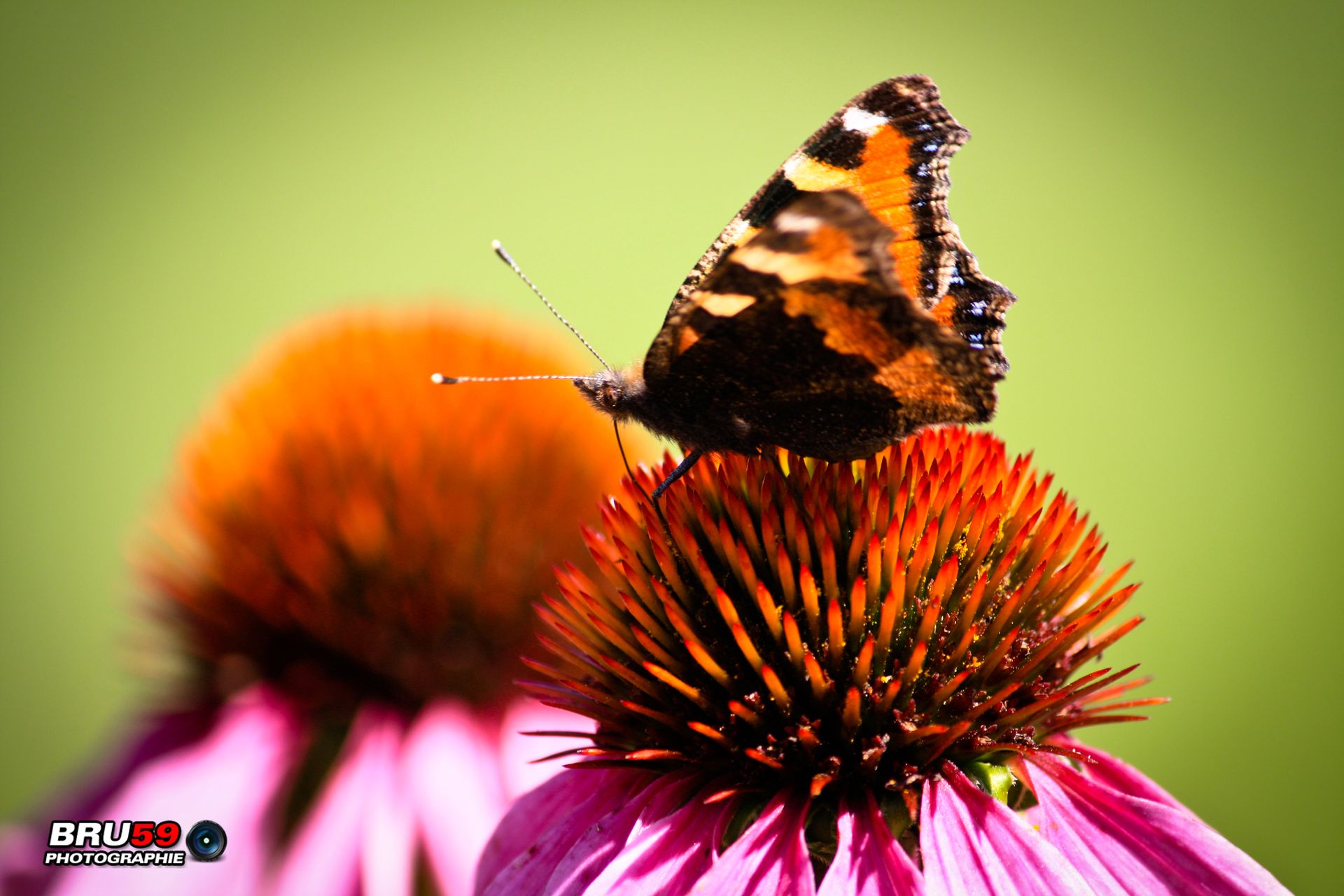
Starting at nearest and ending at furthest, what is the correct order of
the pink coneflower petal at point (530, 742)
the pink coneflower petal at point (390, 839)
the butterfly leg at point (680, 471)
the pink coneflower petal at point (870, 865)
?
the pink coneflower petal at point (870, 865)
the butterfly leg at point (680, 471)
the pink coneflower petal at point (390, 839)
the pink coneflower petal at point (530, 742)

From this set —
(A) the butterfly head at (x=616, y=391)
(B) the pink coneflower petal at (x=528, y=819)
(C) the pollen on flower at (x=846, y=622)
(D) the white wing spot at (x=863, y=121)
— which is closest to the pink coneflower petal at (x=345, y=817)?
(B) the pink coneflower petal at (x=528, y=819)

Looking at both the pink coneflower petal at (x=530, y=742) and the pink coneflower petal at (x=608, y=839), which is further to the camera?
the pink coneflower petal at (x=530, y=742)

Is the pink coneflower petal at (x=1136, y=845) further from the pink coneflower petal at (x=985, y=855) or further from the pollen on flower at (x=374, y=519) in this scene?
the pollen on flower at (x=374, y=519)

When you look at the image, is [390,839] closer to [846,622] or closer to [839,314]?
[846,622]

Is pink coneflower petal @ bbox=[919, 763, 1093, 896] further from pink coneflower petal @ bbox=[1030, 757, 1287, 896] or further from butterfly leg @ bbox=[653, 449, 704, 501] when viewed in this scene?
butterfly leg @ bbox=[653, 449, 704, 501]

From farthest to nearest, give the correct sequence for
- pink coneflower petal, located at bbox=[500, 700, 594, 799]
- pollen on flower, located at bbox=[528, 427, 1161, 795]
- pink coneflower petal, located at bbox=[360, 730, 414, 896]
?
pink coneflower petal, located at bbox=[500, 700, 594, 799] → pink coneflower petal, located at bbox=[360, 730, 414, 896] → pollen on flower, located at bbox=[528, 427, 1161, 795]

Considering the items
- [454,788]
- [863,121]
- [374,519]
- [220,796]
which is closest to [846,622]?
[863,121]

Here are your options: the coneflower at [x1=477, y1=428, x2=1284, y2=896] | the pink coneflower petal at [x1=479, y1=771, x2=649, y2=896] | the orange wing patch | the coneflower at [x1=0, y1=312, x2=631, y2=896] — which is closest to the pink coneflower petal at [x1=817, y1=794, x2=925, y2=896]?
the coneflower at [x1=477, y1=428, x2=1284, y2=896]
